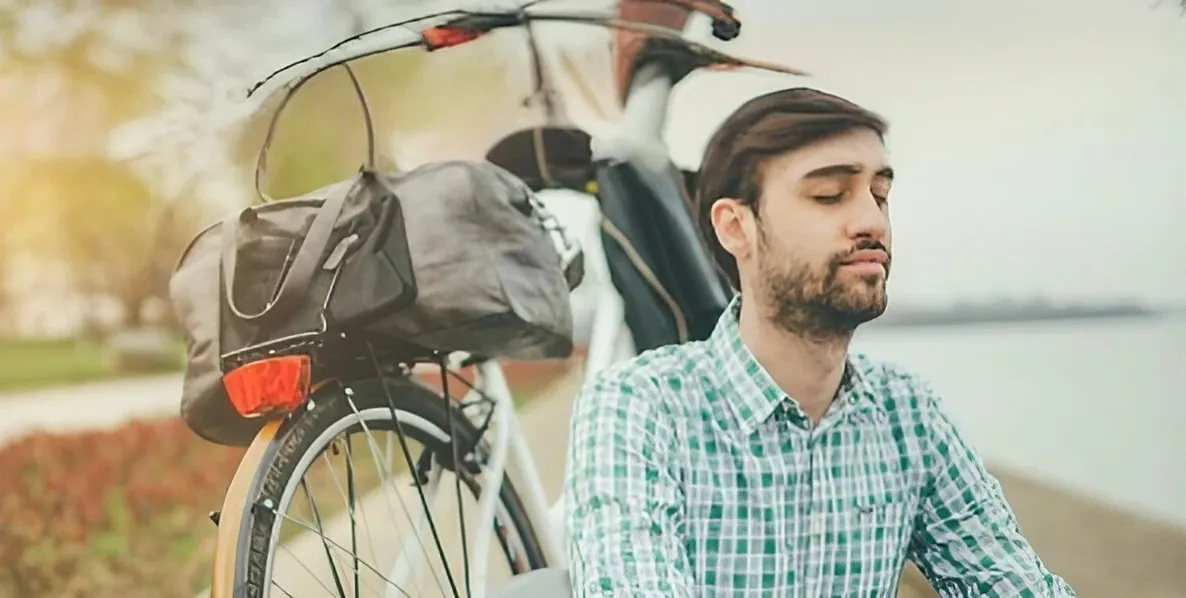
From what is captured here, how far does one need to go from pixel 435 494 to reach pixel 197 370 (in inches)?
14.6

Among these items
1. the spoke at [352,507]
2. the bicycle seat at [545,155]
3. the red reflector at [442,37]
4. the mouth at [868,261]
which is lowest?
the spoke at [352,507]

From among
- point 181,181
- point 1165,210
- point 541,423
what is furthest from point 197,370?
point 1165,210

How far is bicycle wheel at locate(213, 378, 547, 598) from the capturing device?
4.24ft

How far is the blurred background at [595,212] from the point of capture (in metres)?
1.34

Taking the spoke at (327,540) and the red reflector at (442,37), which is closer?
the spoke at (327,540)

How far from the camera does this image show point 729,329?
1.30m

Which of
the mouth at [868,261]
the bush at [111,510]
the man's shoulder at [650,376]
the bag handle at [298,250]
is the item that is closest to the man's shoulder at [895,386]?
the mouth at [868,261]

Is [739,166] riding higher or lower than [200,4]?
lower

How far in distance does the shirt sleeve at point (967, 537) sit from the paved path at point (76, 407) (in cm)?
105

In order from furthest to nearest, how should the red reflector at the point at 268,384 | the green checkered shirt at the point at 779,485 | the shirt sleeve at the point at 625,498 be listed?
the red reflector at the point at 268,384
the green checkered shirt at the point at 779,485
the shirt sleeve at the point at 625,498

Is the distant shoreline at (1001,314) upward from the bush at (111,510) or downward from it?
upward

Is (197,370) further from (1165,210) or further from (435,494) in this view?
(1165,210)

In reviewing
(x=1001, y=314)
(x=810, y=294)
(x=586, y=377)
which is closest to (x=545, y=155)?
(x=586, y=377)

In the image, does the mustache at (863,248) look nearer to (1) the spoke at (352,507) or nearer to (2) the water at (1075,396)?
(2) the water at (1075,396)
